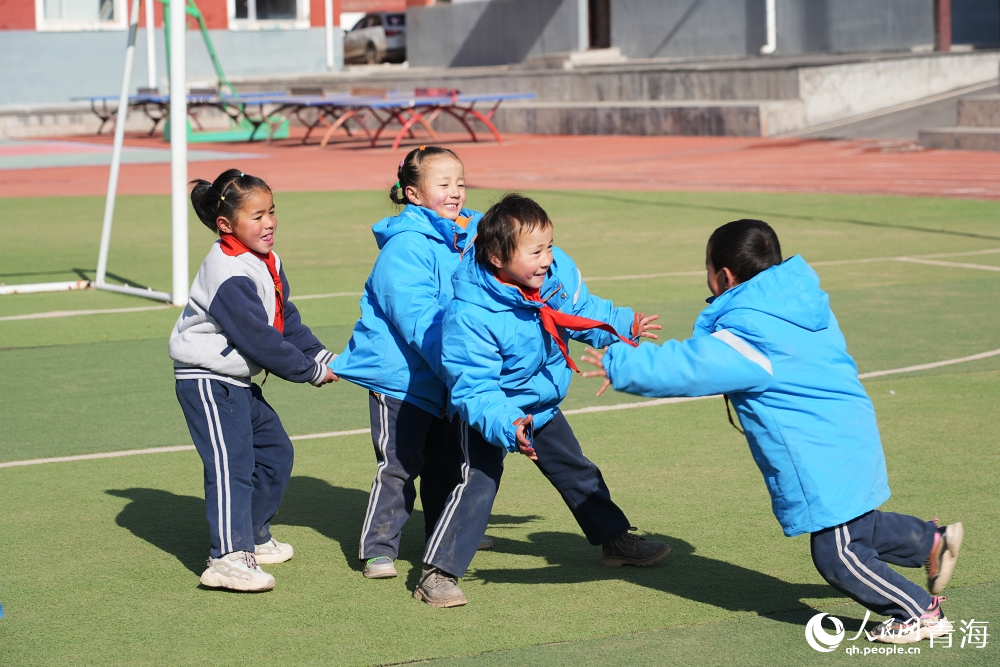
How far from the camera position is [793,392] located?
3.75 metres

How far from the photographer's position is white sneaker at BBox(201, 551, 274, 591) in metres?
4.34

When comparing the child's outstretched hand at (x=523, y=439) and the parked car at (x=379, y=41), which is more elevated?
the parked car at (x=379, y=41)

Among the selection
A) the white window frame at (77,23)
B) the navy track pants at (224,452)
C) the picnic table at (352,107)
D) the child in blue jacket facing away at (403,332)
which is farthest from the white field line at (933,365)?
the white window frame at (77,23)

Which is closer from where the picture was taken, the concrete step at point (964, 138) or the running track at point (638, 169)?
the running track at point (638, 169)

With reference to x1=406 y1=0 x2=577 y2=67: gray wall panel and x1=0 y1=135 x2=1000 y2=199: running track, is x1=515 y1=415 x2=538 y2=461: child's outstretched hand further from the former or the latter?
x1=406 y1=0 x2=577 y2=67: gray wall panel

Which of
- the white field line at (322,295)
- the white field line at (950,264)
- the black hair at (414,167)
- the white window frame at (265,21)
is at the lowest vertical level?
the white field line at (322,295)

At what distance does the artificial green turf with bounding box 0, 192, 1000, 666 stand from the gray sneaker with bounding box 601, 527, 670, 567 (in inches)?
2.1

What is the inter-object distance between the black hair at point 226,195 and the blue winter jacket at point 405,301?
0.46 m

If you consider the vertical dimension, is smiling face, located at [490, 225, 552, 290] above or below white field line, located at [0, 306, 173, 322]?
above

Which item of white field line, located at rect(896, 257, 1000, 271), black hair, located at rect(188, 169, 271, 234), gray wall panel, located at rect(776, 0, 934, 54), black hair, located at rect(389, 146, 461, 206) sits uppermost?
gray wall panel, located at rect(776, 0, 934, 54)

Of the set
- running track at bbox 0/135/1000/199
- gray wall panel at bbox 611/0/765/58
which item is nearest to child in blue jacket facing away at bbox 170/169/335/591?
running track at bbox 0/135/1000/199

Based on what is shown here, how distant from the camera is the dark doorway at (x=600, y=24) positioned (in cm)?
4478

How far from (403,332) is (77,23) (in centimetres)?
3829

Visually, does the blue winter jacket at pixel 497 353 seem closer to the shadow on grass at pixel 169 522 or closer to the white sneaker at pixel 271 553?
the white sneaker at pixel 271 553
